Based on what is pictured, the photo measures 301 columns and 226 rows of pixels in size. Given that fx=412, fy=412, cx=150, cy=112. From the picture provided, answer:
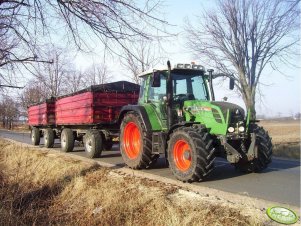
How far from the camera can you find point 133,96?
47.6 ft

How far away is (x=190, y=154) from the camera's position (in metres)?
8.62

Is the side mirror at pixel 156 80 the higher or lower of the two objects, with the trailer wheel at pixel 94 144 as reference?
higher

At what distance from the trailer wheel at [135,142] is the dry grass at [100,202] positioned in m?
0.87

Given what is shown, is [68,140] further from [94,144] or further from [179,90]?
[179,90]

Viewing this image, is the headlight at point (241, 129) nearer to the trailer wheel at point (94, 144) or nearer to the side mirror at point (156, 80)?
the side mirror at point (156, 80)

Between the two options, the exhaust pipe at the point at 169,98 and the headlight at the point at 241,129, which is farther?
the exhaust pipe at the point at 169,98

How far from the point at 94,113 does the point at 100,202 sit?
696 centimetres

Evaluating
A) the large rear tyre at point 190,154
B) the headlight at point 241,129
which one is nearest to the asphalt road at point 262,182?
the large rear tyre at point 190,154

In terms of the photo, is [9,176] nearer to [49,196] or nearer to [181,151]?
[49,196]

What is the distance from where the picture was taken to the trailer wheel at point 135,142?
1009cm

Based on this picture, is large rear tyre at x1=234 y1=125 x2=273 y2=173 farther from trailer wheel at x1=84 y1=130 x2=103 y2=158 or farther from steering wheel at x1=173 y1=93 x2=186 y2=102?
trailer wheel at x1=84 y1=130 x2=103 y2=158

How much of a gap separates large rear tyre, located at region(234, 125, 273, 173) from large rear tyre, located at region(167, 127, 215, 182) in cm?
137

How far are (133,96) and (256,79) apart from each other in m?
6.81

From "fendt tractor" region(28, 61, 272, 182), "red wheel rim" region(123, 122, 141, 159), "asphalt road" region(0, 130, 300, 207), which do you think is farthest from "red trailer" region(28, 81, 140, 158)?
"asphalt road" region(0, 130, 300, 207)
